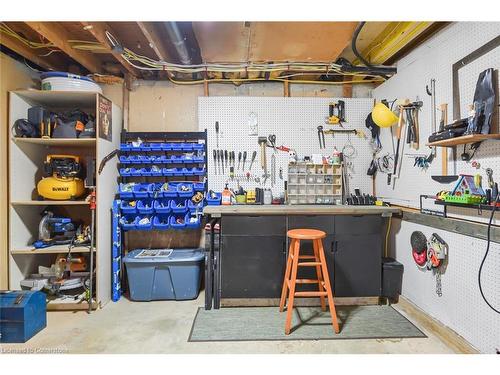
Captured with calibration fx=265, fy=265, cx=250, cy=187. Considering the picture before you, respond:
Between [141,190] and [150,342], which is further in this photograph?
[141,190]

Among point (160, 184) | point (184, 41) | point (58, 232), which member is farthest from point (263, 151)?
point (58, 232)

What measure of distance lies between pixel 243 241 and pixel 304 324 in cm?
92

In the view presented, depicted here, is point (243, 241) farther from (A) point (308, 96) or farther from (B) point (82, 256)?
(A) point (308, 96)

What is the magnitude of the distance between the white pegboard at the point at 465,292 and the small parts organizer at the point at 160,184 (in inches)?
91.0

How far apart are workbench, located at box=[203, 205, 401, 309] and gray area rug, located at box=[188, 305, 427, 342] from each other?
0.15 meters

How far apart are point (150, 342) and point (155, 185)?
1604mm

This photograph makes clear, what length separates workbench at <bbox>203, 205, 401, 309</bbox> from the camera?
2.63 m

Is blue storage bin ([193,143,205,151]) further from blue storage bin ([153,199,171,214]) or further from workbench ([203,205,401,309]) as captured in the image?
workbench ([203,205,401,309])

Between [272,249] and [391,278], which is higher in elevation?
[272,249]

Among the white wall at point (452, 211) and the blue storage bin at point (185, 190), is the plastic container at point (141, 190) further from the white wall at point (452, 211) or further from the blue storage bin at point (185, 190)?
the white wall at point (452, 211)

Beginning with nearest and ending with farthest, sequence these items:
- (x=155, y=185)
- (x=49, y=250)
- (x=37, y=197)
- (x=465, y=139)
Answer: (x=465, y=139), (x=49, y=250), (x=37, y=197), (x=155, y=185)

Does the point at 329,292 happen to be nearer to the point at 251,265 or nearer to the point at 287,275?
the point at 287,275

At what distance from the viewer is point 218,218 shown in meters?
2.80

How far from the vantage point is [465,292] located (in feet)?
6.37
